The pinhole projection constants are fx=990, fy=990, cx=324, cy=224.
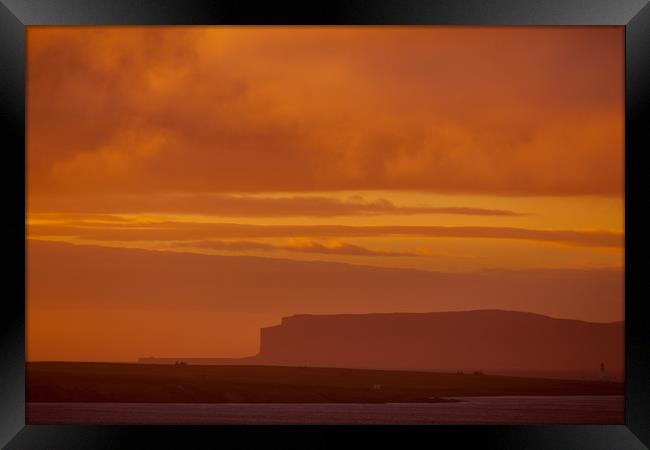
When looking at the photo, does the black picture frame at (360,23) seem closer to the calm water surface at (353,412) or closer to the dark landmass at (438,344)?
the calm water surface at (353,412)

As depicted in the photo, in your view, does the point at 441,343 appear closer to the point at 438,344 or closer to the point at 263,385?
the point at 438,344

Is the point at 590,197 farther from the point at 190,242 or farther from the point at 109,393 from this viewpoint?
the point at 109,393

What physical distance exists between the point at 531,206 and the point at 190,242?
141 cm

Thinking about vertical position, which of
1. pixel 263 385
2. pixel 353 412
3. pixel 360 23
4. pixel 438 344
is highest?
pixel 360 23

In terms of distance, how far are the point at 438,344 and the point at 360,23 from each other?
1.34 m

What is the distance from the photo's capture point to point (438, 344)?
409 centimetres

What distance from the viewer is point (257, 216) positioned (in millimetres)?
4133

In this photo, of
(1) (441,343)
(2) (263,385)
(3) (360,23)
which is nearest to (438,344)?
(1) (441,343)

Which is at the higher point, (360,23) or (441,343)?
(360,23)

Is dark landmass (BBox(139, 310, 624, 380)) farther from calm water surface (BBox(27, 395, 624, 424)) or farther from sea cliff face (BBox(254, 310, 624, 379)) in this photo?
calm water surface (BBox(27, 395, 624, 424))

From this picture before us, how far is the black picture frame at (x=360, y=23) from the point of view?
12.9ft

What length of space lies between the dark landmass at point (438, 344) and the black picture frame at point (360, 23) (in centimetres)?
24

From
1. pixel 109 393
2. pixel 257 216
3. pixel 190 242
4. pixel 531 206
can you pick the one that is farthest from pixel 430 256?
pixel 109 393

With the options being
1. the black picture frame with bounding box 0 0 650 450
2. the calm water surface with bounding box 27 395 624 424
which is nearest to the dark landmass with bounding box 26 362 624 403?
the calm water surface with bounding box 27 395 624 424
